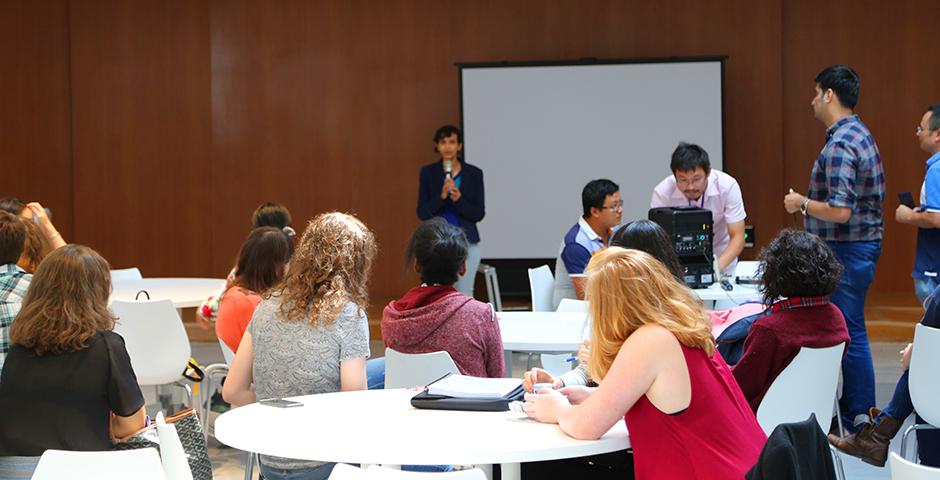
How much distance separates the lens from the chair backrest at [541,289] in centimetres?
589

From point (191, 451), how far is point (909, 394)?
250cm

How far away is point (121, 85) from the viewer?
1043cm

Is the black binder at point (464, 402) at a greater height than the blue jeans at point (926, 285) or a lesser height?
lesser

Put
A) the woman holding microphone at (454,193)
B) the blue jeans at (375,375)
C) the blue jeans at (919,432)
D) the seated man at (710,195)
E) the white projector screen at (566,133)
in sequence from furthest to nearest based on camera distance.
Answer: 1. the white projector screen at (566,133)
2. the woman holding microphone at (454,193)
3. the seated man at (710,195)
4. the blue jeans at (375,375)
5. the blue jeans at (919,432)

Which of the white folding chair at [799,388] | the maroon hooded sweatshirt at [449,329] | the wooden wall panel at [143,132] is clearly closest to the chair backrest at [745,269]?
the white folding chair at [799,388]

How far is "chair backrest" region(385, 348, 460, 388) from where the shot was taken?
11.3 feet

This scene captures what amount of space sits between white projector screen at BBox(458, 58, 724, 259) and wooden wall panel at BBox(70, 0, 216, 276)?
2.63 metres

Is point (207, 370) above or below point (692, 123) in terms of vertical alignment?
below

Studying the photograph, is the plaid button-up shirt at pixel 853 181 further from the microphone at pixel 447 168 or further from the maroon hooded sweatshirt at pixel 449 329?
the microphone at pixel 447 168

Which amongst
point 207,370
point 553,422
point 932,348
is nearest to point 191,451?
point 553,422

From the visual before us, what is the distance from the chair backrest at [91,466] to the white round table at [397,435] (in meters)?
0.29

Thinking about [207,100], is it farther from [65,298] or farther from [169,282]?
[65,298]

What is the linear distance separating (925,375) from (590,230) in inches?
82.8

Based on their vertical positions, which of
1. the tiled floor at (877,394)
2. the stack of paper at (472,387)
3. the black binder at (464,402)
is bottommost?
the tiled floor at (877,394)
